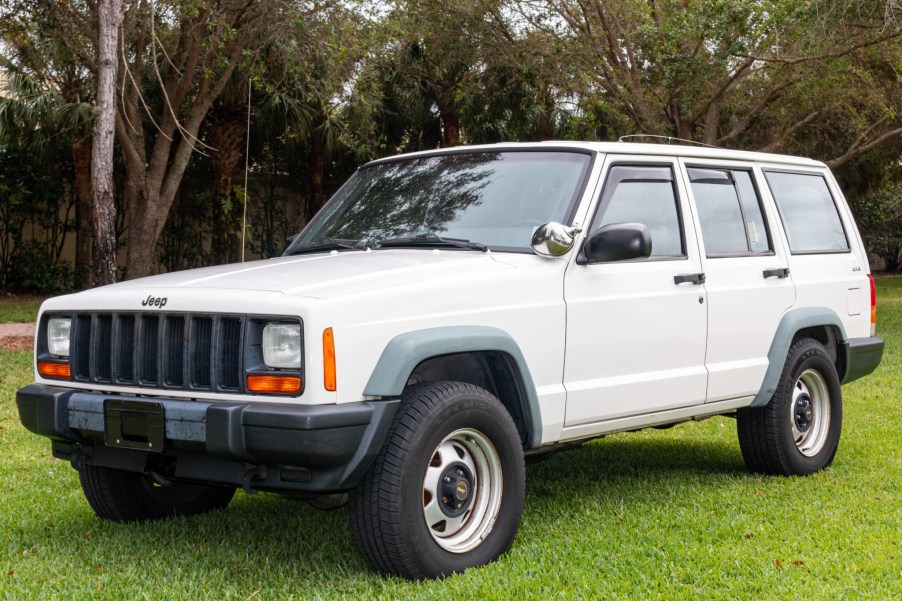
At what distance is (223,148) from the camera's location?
20.7 metres

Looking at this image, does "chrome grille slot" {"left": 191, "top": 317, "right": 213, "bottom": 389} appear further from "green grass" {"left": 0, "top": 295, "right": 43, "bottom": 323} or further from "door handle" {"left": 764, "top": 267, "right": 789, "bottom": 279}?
"green grass" {"left": 0, "top": 295, "right": 43, "bottom": 323}

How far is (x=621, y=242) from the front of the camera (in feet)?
16.2

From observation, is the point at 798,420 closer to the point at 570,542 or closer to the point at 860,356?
the point at 860,356

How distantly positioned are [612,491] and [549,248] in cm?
193

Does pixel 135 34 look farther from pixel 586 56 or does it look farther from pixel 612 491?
pixel 612 491

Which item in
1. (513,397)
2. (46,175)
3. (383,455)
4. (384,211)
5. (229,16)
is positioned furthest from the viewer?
(46,175)

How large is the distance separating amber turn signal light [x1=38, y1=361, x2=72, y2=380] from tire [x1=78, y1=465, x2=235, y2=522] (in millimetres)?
546

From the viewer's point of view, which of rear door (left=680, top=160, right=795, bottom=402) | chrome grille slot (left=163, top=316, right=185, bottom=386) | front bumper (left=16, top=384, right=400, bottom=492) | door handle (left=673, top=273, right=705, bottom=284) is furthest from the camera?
rear door (left=680, top=160, right=795, bottom=402)

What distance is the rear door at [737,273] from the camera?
19.3 ft

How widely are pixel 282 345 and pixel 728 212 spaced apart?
3.17 m

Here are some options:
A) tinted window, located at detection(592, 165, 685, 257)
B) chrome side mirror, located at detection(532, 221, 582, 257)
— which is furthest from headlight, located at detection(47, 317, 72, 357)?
tinted window, located at detection(592, 165, 685, 257)

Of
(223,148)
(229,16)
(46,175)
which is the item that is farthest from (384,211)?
(46,175)

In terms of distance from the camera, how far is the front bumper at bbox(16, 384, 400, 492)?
3965 millimetres

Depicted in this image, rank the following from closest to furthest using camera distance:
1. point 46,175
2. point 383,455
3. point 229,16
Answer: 1. point 383,455
2. point 229,16
3. point 46,175
